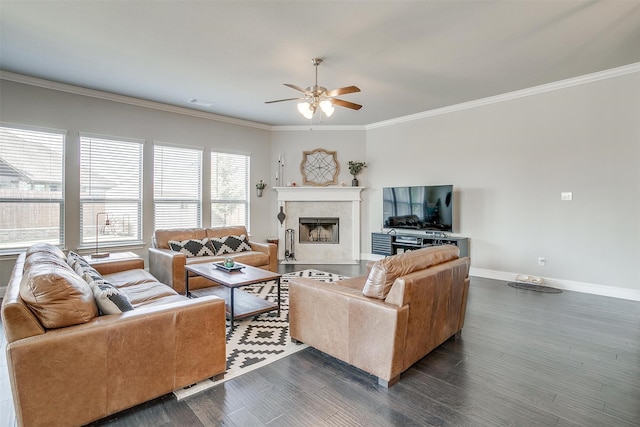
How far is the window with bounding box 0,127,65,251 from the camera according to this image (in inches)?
173

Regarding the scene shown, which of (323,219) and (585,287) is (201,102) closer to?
(323,219)

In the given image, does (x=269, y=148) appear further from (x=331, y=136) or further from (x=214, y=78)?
(x=214, y=78)

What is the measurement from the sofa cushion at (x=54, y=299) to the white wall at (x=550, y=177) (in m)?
5.60

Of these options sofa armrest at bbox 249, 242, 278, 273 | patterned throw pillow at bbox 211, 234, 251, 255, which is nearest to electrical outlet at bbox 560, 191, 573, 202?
sofa armrest at bbox 249, 242, 278, 273

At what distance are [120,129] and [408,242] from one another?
5.41m

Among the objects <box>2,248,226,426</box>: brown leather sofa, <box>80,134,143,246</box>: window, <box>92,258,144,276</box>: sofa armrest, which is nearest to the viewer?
<box>2,248,226,426</box>: brown leather sofa

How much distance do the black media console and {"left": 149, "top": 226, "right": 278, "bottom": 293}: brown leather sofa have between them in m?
2.32

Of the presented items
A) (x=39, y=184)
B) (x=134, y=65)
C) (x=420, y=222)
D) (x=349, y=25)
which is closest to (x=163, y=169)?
(x=39, y=184)

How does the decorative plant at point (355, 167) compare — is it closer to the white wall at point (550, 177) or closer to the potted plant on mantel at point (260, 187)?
the white wall at point (550, 177)

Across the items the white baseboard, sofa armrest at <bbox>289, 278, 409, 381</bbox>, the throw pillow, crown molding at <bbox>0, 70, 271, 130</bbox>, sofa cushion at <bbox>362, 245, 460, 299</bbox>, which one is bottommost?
the white baseboard

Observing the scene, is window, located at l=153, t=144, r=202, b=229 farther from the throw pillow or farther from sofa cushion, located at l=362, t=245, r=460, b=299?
sofa cushion, located at l=362, t=245, r=460, b=299

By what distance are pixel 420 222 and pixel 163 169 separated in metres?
4.83

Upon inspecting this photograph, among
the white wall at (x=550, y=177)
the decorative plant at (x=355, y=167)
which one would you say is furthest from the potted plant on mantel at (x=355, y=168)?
the white wall at (x=550, y=177)

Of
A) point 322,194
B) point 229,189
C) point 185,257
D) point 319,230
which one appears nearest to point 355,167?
point 322,194
